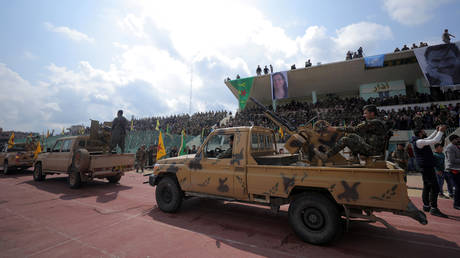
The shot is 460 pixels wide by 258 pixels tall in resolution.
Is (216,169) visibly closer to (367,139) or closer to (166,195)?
(166,195)

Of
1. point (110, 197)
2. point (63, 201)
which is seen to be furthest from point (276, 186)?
point (63, 201)

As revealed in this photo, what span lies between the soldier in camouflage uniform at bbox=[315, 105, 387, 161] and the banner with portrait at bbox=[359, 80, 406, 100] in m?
25.4

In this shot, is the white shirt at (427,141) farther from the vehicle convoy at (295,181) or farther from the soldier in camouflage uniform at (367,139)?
the vehicle convoy at (295,181)

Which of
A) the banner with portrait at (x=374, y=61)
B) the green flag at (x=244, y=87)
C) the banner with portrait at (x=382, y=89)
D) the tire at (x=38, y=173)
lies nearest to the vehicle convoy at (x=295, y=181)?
the tire at (x=38, y=173)

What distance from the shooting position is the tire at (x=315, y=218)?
318 centimetres

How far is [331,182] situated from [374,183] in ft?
1.89

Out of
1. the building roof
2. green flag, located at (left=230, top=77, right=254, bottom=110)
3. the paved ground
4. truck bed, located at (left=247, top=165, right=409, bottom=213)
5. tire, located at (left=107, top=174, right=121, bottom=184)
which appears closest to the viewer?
truck bed, located at (left=247, top=165, right=409, bottom=213)

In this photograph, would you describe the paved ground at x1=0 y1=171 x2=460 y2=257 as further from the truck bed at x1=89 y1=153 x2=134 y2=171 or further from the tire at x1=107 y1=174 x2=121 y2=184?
the tire at x1=107 y1=174 x2=121 y2=184

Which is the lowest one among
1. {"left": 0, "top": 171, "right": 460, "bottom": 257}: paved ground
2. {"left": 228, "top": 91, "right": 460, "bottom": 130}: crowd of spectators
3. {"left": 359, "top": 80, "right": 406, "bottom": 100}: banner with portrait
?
{"left": 0, "top": 171, "right": 460, "bottom": 257}: paved ground

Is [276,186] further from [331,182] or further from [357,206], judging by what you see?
[357,206]

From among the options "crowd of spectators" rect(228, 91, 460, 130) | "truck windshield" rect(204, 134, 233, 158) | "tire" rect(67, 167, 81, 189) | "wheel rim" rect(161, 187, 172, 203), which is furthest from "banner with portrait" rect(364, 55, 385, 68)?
"tire" rect(67, 167, 81, 189)

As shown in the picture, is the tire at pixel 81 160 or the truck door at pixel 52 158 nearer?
the tire at pixel 81 160

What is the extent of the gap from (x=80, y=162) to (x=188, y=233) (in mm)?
5848

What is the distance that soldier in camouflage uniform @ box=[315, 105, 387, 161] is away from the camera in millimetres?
3704
